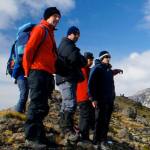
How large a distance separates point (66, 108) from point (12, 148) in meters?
2.00

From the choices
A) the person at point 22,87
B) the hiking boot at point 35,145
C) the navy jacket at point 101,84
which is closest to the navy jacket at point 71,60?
the person at point 22,87

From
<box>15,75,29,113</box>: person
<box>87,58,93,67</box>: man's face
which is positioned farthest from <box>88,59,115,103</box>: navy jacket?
<box>15,75,29,113</box>: person

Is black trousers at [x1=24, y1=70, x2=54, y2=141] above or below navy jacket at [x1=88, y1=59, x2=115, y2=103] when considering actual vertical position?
below

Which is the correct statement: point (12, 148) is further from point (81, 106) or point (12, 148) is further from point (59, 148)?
point (81, 106)

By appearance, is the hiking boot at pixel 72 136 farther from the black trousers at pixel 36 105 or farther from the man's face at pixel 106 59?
the man's face at pixel 106 59

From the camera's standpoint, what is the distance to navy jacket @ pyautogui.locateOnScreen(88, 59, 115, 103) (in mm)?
12191

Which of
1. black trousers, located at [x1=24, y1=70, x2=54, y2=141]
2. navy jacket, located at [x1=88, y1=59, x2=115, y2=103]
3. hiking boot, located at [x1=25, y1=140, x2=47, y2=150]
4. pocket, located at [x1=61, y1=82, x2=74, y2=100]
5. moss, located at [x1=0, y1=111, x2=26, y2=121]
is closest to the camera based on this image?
hiking boot, located at [x1=25, y1=140, x2=47, y2=150]

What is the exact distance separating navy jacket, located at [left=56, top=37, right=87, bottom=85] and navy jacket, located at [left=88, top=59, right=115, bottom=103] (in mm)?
1078

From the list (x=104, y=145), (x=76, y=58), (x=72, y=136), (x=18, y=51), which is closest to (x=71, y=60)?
(x=76, y=58)

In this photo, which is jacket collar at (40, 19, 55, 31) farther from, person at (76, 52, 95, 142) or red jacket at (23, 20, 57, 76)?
person at (76, 52, 95, 142)

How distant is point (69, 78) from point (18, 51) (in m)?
1.52

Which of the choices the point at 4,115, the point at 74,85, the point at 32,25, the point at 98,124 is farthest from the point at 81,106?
the point at 32,25

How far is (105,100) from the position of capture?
1218 centimetres

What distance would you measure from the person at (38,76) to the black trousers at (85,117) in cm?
234
